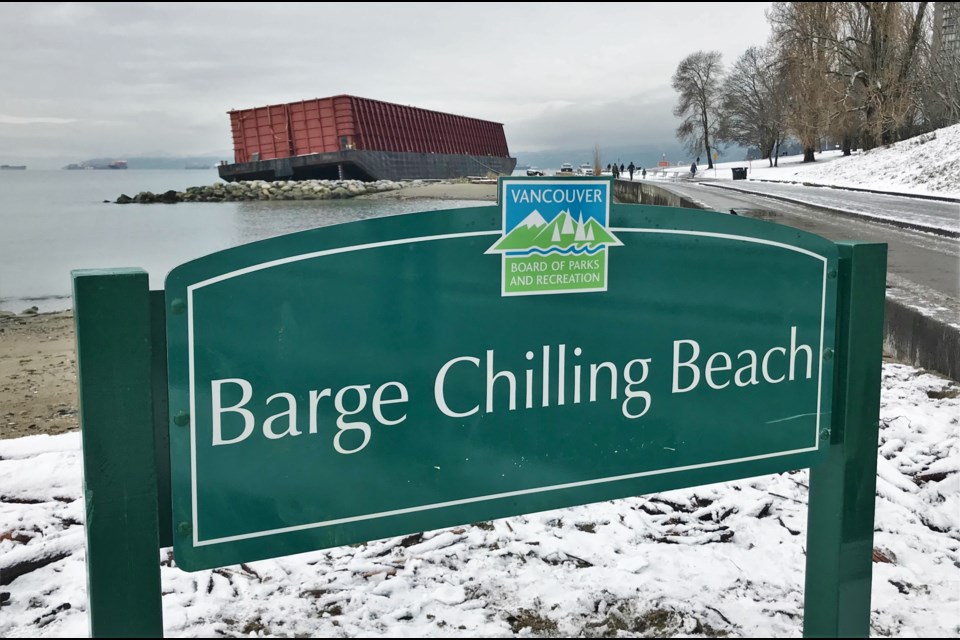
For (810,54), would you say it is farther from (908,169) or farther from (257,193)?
(257,193)

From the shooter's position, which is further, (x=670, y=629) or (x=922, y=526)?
(x=922, y=526)

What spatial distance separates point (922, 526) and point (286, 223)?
3972 centimetres

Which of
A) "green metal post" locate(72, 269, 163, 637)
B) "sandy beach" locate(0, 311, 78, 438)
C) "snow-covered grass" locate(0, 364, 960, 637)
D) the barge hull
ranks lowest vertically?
"sandy beach" locate(0, 311, 78, 438)

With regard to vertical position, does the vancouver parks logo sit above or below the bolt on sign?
above

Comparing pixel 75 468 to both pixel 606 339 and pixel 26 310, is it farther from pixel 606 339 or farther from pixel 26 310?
pixel 26 310

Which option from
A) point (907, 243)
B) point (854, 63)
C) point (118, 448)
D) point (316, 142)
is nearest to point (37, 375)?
point (118, 448)

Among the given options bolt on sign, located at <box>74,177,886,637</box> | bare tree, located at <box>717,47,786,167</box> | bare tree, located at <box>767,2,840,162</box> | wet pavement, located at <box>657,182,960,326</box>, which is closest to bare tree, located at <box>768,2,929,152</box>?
bare tree, located at <box>767,2,840,162</box>

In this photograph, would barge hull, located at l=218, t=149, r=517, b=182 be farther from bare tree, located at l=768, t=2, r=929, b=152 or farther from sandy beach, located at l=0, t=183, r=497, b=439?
sandy beach, located at l=0, t=183, r=497, b=439

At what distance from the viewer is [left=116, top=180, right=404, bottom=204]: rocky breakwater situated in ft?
202

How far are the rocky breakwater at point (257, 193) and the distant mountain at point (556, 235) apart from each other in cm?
6053

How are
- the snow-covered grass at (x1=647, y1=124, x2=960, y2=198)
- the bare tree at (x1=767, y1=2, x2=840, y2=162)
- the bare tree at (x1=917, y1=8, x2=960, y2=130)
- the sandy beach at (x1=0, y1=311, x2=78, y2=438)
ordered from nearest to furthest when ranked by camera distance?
the sandy beach at (x1=0, y1=311, x2=78, y2=438) → the snow-covered grass at (x1=647, y1=124, x2=960, y2=198) → the bare tree at (x1=917, y1=8, x2=960, y2=130) → the bare tree at (x1=767, y1=2, x2=840, y2=162)

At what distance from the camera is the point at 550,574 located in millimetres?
2900

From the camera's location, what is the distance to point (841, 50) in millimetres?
39875

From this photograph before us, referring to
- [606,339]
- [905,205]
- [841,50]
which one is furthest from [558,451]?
[841,50]
